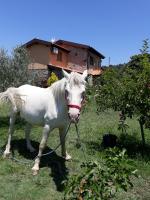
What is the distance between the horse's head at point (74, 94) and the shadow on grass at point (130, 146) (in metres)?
3.36

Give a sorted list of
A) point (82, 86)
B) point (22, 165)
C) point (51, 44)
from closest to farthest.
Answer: point (82, 86), point (22, 165), point (51, 44)

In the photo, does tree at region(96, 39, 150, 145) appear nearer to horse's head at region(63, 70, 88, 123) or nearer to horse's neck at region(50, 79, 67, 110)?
horse's neck at region(50, 79, 67, 110)

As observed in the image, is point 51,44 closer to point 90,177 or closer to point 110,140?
point 110,140

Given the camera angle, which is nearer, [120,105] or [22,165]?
[22,165]

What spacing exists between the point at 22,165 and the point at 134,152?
338 cm

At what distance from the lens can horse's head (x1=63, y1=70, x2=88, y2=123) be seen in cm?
714

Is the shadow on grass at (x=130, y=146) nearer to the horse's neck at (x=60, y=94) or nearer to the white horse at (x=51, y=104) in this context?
the white horse at (x=51, y=104)

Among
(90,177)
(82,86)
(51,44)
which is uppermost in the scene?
(51,44)

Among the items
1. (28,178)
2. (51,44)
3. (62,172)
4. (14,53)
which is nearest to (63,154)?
(62,172)

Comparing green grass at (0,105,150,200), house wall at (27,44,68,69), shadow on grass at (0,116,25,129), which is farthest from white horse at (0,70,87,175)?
house wall at (27,44,68,69)

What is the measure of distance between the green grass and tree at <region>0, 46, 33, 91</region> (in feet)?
9.18

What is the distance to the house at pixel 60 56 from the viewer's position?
152 ft

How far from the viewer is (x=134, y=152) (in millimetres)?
10703

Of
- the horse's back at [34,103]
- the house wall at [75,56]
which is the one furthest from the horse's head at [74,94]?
the house wall at [75,56]
